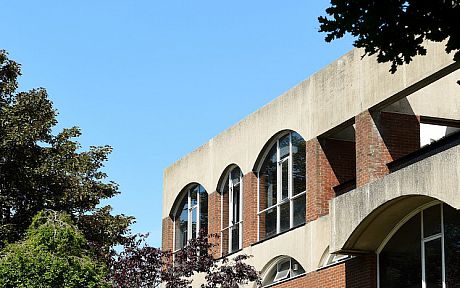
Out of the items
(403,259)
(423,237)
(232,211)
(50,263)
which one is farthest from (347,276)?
(232,211)

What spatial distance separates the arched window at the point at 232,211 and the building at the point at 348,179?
1.3 inches

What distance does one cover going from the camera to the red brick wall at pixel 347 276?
22203 mm

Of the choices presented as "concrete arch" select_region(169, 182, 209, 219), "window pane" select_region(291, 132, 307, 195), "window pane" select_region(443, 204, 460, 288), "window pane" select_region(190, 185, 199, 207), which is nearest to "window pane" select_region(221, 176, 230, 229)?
"window pane" select_region(190, 185, 199, 207)

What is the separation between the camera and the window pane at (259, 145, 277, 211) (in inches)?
1102

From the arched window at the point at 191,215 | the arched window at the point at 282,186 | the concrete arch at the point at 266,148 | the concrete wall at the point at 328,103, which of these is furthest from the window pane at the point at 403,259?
the arched window at the point at 191,215

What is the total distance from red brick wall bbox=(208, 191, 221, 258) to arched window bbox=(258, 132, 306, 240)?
2.91 metres

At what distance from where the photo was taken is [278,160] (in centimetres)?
2773

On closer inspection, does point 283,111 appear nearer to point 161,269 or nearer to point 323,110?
point 323,110

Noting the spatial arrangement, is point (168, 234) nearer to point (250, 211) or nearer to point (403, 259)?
point (250, 211)

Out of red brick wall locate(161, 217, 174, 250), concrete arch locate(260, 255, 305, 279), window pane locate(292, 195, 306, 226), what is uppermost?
red brick wall locate(161, 217, 174, 250)

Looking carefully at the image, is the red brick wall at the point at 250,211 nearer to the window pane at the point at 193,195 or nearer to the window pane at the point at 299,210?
the window pane at the point at 299,210

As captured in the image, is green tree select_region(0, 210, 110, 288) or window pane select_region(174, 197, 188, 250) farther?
window pane select_region(174, 197, 188, 250)

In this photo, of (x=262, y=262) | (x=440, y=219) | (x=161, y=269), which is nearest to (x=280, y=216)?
(x=262, y=262)

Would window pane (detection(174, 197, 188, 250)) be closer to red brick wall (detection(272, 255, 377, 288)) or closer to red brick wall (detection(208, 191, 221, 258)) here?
red brick wall (detection(208, 191, 221, 258))
